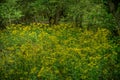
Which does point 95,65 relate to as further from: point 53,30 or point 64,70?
point 53,30

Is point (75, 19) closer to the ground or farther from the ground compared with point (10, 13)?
closer to the ground

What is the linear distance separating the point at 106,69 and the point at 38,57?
2.35 m

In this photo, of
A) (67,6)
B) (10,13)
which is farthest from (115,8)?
(67,6)

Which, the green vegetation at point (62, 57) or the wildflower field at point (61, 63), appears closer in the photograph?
the wildflower field at point (61, 63)

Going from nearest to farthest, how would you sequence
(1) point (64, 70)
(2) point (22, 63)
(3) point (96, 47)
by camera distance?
(1) point (64, 70) → (2) point (22, 63) → (3) point (96, 47)

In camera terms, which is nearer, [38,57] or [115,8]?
[38,57]

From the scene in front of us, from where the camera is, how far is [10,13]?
1923cm

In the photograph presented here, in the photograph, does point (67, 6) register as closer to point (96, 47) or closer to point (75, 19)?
point (75, 19)

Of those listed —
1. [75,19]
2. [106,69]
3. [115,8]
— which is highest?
[115,8]

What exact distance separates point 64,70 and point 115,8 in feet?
18.1

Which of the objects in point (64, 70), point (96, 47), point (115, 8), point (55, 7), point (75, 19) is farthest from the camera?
point (75, 19)

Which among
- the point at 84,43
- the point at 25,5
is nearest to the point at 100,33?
the point at 84,43

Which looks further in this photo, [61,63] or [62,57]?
[62,57]

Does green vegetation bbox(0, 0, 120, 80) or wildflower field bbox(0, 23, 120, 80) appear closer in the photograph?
wildflower field bbox(0, 23, 120, 80)
